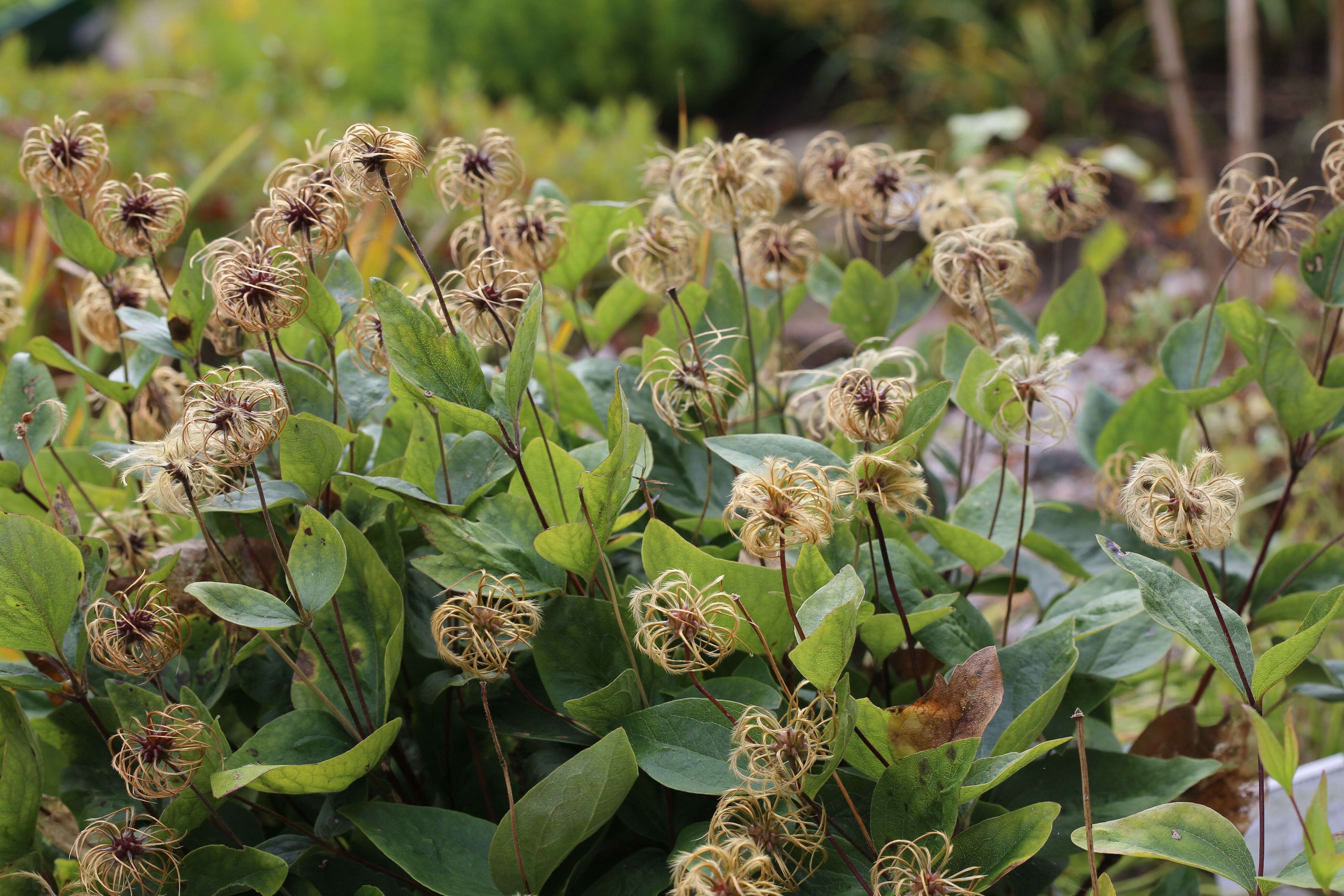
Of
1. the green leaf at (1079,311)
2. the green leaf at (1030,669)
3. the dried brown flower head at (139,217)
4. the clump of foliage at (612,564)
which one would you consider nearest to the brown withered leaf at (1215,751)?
the clump of foliage at (612,564)

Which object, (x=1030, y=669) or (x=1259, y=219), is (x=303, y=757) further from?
(x=1259, y=219)

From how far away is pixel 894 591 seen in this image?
55cm

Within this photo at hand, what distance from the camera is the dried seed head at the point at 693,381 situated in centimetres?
59

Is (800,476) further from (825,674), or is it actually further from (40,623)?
(40,623)

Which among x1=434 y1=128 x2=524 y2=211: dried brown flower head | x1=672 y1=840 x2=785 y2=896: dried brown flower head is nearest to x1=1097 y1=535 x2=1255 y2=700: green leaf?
x1=672 y1=840 x2=785 y2=896: dried brown flower head

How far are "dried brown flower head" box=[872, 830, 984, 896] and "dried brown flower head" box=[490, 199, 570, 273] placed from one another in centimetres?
40

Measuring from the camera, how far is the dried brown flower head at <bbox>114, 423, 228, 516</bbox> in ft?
1.57

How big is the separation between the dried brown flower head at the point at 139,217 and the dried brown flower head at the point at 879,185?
43 cm

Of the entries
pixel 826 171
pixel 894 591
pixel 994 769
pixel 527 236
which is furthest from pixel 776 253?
pixel 994 769

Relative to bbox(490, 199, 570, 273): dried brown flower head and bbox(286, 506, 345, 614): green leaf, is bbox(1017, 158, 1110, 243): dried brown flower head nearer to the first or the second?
bbox(490, 199, 570, 273): dried brown flower head

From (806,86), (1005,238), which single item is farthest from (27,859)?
(806,86)

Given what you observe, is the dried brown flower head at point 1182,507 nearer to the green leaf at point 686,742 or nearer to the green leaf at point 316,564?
the green leaf at point 686,742

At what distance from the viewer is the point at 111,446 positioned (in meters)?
0.63

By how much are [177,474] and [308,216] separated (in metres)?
0.15
